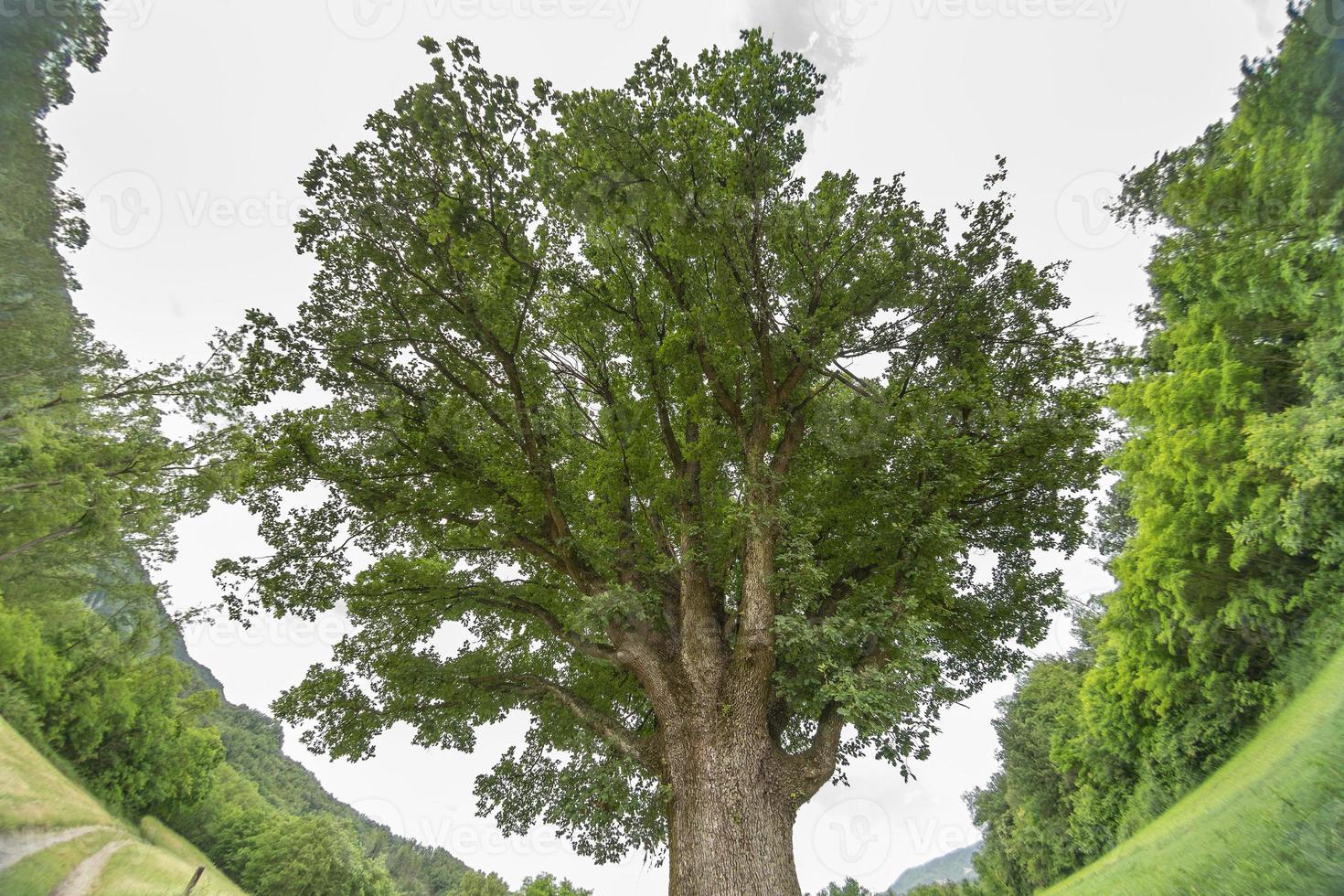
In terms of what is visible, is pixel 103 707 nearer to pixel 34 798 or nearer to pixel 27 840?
pixel 34 798

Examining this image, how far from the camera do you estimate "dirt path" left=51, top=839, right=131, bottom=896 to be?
12.2 ft

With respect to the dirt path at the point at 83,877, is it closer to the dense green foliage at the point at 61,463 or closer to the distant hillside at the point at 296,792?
the dense green foliage at the point at 61,463

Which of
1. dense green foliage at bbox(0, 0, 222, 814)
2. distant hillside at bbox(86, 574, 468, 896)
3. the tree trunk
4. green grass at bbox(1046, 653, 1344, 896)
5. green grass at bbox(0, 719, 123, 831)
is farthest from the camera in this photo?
distant hillside at bbox(86, 574, 468, 896)

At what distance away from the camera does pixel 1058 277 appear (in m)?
8.77

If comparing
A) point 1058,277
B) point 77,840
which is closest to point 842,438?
point 1058,277

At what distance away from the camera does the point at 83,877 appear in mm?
3930

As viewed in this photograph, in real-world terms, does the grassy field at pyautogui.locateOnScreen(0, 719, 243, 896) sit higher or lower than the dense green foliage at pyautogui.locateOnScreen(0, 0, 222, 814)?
lower

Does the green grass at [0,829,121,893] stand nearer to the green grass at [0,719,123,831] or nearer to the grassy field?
the grassy field

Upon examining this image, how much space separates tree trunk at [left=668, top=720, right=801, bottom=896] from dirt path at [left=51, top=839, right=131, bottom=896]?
5167 mm

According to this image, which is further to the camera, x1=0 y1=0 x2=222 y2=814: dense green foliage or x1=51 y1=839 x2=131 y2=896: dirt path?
x1=0 y1=0 x2=222 y2=814: dense green foliage

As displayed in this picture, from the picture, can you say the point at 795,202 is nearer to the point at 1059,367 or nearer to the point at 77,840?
the point at 1059,367

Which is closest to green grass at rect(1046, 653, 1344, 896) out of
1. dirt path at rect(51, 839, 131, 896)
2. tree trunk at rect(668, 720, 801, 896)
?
tree trunk at rect(668, 720, 801, 896)

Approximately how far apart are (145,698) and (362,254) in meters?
35.5

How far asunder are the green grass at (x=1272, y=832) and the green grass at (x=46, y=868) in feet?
27.3
